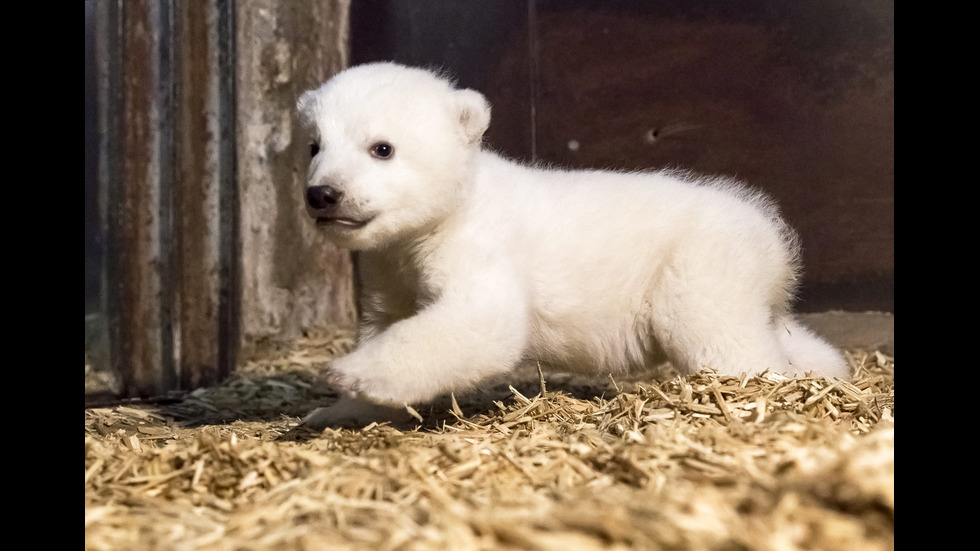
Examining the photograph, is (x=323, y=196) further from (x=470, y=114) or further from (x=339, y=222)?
(x=470, y=114)

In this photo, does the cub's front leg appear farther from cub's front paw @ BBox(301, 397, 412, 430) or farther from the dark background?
the dark background

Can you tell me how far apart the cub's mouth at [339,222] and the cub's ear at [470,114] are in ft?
2.40

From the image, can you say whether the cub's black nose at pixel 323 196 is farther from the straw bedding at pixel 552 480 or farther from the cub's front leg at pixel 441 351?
the straw bedding at pixel 552 480

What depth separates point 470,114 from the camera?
163 inches

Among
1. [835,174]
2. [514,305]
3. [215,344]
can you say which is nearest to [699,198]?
[514,305]

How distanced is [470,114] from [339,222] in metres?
0.89

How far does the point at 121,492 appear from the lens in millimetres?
2621

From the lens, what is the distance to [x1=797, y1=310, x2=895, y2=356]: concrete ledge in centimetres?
621

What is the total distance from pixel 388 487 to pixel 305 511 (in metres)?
0.30

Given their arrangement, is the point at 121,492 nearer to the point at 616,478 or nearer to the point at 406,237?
the point at 616,478

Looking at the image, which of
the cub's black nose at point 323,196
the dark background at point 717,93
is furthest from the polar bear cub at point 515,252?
the dark background at point 717,93

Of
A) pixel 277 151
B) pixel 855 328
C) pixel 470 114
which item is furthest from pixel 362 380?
pixel 855 328

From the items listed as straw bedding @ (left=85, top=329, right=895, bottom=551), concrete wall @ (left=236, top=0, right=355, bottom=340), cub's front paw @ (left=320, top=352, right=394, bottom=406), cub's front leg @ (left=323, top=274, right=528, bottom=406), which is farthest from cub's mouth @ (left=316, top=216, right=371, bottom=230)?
concrete wall @ (left=236, top=0, right=355, bottom=340)

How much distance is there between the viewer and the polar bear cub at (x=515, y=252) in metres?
3.77
